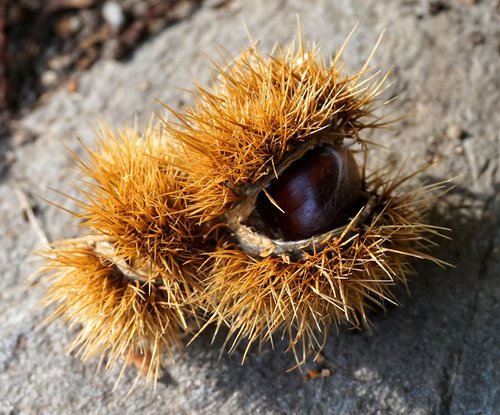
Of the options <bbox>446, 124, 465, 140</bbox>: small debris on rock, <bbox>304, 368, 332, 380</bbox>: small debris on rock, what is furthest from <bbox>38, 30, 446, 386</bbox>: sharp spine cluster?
<bbox>446, 124, 465, 140</bbox>: small debris on rock

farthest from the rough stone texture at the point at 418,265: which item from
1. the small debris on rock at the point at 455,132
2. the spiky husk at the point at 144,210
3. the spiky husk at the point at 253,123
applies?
the spiky husk at the point at 253,123

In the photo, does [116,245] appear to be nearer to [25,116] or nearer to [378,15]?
[25,116]

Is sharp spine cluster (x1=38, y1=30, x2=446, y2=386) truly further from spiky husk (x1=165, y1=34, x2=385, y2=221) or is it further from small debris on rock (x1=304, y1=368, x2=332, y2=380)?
small debris on rock (x1=304, y1=368, x2=332, y2=380)

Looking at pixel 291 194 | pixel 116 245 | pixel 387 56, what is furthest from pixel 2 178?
pixel 387 56

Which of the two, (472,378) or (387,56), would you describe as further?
(387,56)

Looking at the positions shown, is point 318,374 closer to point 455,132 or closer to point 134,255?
point 134,255

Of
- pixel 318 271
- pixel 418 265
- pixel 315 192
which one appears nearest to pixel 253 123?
pixel 315 192
